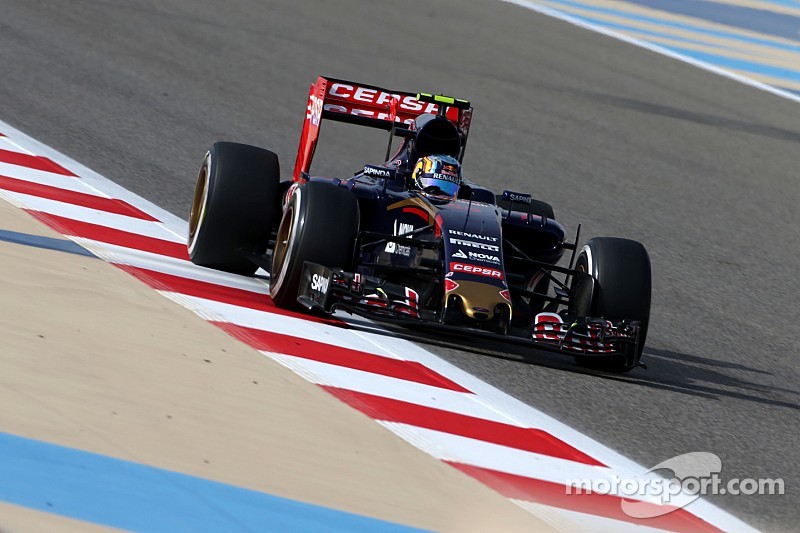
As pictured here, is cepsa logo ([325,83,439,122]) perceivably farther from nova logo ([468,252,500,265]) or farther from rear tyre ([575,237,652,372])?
nova logo ([468,252,500,265])

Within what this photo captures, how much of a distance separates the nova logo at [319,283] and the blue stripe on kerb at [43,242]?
1250mm

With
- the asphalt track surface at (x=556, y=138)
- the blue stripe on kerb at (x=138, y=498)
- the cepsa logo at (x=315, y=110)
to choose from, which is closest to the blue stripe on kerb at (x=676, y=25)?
the asphalt track surface at (x=556, y=138)

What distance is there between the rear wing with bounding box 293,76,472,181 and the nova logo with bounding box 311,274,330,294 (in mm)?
1693

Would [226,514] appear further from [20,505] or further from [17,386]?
[17,386]

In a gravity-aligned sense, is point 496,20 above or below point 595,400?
above

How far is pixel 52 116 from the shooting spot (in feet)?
37.9

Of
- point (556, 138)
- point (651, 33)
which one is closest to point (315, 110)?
point (556, 138)

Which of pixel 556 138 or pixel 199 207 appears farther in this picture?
pixel 556 138

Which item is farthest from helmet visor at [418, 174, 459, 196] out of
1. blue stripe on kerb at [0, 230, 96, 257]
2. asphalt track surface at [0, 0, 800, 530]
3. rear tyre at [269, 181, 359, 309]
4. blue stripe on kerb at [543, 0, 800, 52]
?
blue stripe on kerb at [543, 0, 800, 52]

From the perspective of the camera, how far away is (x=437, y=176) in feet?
24.2

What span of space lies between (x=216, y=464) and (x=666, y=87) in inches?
544

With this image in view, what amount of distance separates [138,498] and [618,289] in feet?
11.5

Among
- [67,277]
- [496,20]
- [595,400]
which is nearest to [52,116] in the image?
[67,277]

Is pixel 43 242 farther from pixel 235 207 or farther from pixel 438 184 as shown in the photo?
pixel 438 184
